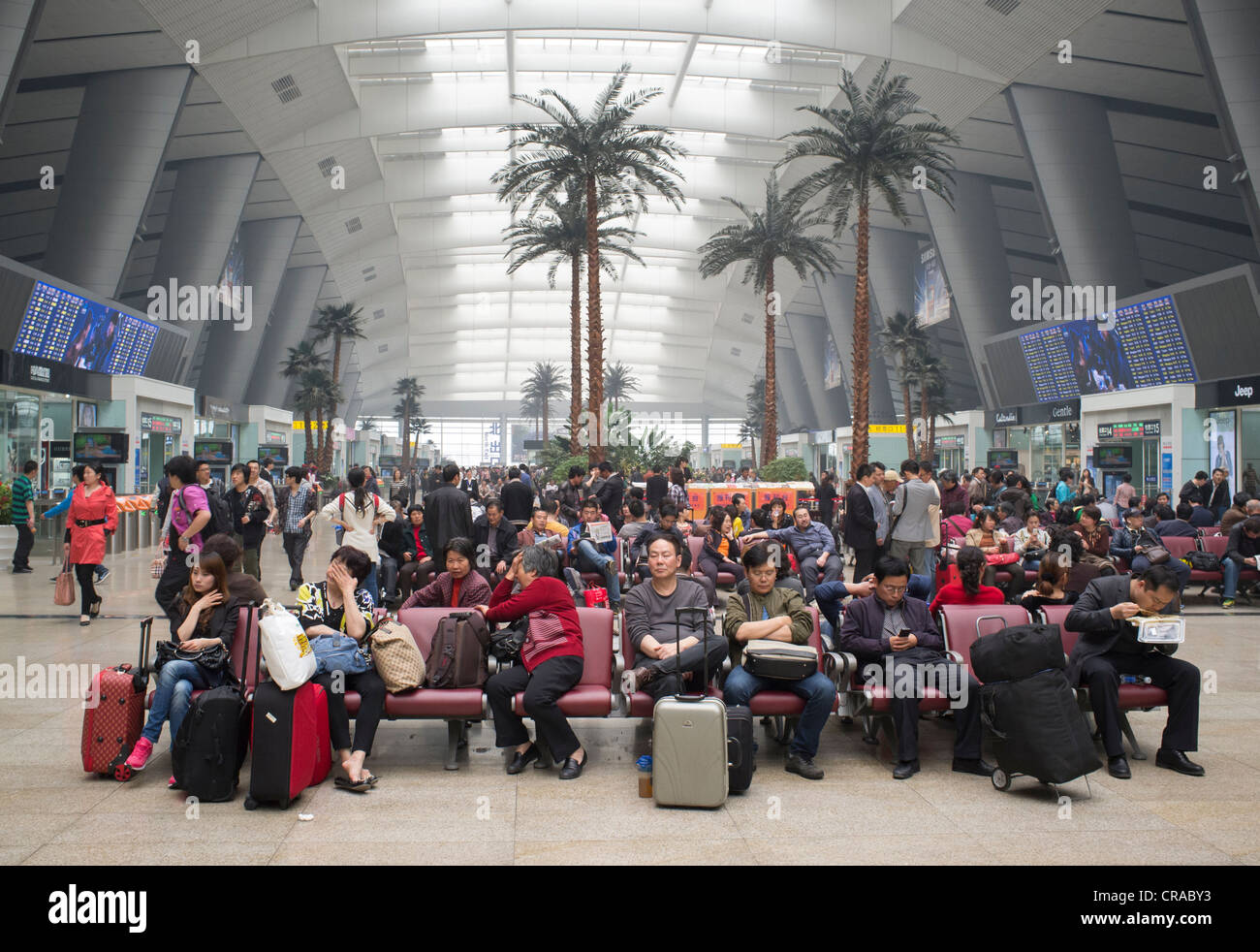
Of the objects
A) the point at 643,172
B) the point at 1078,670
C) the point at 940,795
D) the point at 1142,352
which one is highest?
the point at 643,172

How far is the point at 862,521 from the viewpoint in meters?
10.3

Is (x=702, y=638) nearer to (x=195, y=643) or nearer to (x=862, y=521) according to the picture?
(x=195, y=643)

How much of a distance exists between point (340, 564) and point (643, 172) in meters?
21.5

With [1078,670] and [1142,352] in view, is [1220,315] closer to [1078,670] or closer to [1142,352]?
[1142,352]

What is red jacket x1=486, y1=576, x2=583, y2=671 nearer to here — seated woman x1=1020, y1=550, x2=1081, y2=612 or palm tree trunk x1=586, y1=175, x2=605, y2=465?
seated woman x1=1020, y1=550, x2=1081, y2=612

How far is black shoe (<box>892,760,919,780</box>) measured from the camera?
519 cm

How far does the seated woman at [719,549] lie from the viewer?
10117mm

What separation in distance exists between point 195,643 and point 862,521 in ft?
22.9

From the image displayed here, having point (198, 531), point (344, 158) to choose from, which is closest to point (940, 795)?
point (198, 531)

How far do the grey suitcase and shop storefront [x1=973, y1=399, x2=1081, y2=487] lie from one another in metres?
24.4

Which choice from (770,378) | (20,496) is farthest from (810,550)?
(770,378)

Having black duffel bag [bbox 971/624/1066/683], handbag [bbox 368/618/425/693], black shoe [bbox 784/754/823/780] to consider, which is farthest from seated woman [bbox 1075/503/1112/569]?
handbag [bbox 368/618/425/693]

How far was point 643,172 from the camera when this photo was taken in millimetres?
25141
